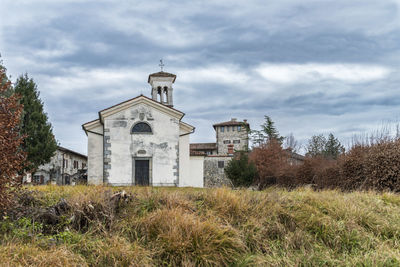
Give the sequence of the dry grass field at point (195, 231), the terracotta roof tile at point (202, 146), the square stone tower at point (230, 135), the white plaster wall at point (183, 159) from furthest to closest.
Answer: the terracotta roof tile at point (202, 146) < the square stone tower at point (230, 135) < the white plaster wall at point (183, 159) < the dry grass field at point (195, 231)

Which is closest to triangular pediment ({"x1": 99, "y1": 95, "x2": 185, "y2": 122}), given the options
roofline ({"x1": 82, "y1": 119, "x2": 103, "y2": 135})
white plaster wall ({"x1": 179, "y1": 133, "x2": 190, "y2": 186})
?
roofline ({"x1": 82, "y1": 119, "x2": 103, "y2": 135})

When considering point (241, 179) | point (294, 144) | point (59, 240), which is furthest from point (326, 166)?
point (294, 144)

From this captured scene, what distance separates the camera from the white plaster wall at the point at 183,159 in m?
24.5

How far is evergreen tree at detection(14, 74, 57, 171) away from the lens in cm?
2640

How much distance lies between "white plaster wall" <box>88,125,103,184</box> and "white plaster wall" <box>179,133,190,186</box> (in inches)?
206

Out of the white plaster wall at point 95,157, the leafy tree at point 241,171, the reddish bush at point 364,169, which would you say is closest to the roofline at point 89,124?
the white plaster wall at point 95,157

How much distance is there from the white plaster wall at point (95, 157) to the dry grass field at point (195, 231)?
14.9 meters

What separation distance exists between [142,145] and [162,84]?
6.75 meters

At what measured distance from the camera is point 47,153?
88.1 ft

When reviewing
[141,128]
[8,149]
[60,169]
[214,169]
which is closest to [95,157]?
[141,128]

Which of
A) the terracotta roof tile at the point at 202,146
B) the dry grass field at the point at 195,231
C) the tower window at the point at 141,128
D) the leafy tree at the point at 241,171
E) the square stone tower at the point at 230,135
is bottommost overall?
the dry grass field at the point at 195,231

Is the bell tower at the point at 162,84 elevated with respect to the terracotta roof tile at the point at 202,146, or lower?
elevated

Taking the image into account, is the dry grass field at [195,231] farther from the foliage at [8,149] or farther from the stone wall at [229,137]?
the stone wall at [229,137]

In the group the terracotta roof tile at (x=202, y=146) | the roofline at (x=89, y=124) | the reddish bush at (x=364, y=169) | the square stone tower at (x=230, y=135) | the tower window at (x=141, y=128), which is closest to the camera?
the reddish bush at (x=364, y=169)
